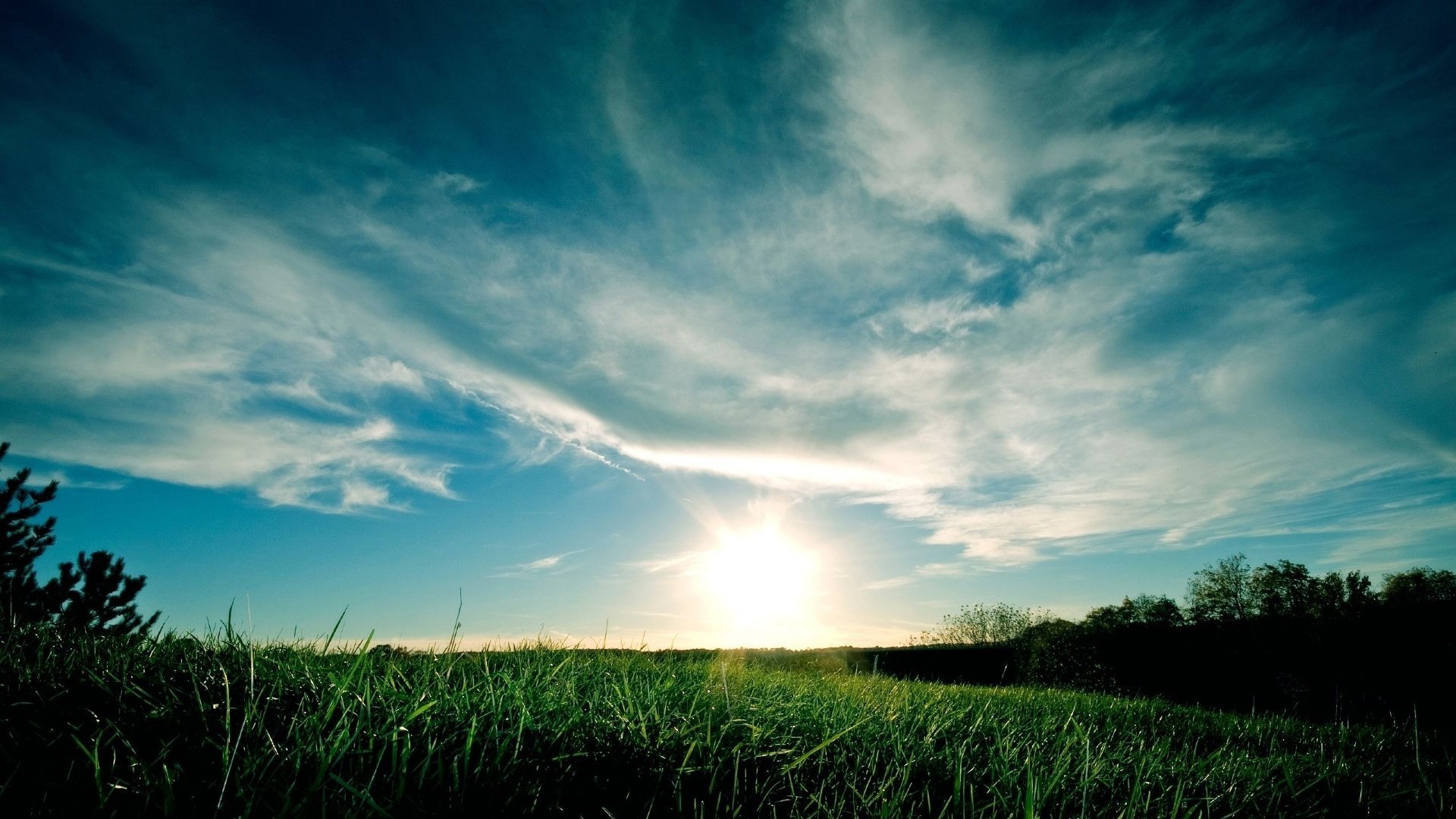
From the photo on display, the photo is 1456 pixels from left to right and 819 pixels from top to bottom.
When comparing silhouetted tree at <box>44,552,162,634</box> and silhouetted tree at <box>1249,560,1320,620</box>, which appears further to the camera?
silhouetted tree at <box>1249,560,1320,620</box>

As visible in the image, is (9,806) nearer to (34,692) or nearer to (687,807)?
(34,692)

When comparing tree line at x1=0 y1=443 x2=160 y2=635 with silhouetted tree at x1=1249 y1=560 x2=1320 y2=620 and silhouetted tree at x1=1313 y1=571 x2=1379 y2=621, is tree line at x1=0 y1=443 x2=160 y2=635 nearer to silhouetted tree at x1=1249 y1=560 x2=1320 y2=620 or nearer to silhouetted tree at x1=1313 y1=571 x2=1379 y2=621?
silhouetted tree at x1=1313 y1=571 x2=1379 y2=621

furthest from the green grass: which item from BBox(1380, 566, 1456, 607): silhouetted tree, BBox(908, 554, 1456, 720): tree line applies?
BBox(1380, 566, 1456, 607): silhouetted tree

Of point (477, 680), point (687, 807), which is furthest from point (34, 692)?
point (687, 807)

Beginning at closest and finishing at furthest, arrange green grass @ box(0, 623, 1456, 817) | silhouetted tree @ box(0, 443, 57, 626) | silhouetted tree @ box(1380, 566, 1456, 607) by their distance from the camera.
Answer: green grass @ box(0, 623, 1456, 817)
silhouetted tree @ box(0, 443, 57, 626)
silhouetted tree @ box(1380, 566, 1456, 607)

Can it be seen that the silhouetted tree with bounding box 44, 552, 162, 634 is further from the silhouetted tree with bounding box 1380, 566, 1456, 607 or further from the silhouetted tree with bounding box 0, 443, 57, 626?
the silhouetted tree with bounding box 1380, 566, 1456, 607

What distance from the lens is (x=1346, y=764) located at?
4008 mm

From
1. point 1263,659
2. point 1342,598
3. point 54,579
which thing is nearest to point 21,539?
point 54,579

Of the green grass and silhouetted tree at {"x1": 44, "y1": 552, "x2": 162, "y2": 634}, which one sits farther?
silhouetted tree at {"x1": 44, "y1": 552, "x2": 162, "y2": 634}

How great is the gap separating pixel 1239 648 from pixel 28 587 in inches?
905

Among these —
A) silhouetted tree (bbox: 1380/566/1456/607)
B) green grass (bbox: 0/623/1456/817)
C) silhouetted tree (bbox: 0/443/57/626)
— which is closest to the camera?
green grass (bbox: 0/623/1456/817)

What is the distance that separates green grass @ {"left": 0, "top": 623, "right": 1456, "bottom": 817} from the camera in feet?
4.71

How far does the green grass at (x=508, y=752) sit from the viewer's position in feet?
4.71

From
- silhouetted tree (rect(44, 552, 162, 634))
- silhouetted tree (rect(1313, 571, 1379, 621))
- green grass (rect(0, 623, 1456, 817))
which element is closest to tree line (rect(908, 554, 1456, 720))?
silhouetted tree (rect(1313, 571, 1379, 621))
